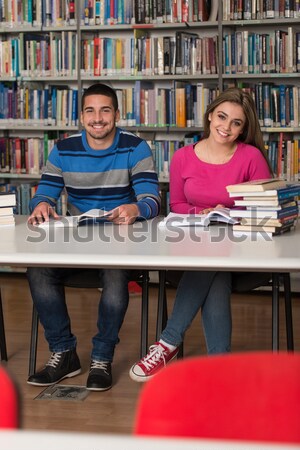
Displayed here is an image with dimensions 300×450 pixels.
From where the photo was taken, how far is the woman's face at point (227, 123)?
10.3 feet

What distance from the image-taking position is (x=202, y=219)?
2.73m

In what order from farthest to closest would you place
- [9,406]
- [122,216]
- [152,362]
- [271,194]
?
[152,362] < [122,216] < [271,194] < [9,406]

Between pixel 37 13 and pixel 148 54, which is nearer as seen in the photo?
pixel 148 54

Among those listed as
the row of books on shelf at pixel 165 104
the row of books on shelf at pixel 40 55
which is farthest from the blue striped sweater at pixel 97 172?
the row of books on shelf at pixel 40 55

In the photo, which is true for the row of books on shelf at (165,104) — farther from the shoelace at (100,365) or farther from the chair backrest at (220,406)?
the chair backrest at (220,406)

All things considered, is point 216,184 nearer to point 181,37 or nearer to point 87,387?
point 87,387

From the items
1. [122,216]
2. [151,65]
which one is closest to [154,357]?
[122,216]

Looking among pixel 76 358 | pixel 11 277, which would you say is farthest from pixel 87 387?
pixel 11 277

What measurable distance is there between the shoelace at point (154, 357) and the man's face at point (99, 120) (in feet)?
2.90

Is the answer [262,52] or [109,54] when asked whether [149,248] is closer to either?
[262,52]

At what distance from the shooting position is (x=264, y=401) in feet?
3.61

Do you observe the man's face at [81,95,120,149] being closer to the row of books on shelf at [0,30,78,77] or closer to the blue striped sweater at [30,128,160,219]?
the blue striped sweater at [30,128,160,219]

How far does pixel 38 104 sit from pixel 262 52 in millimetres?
1516

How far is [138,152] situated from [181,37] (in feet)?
6.08
